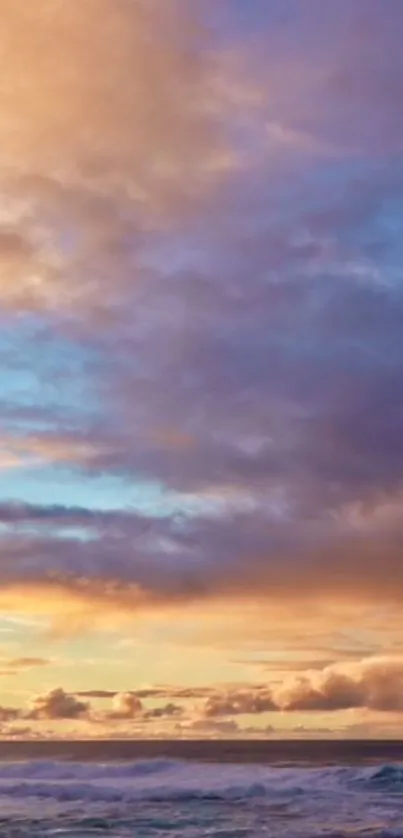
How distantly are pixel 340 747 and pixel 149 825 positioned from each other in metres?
40.1

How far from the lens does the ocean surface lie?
29.8 m

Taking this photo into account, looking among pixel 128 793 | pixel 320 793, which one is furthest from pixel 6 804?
pixel 320 793

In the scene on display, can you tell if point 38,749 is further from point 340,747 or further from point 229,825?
point 229,825

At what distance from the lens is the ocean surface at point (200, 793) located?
2983cm

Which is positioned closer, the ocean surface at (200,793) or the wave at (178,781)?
the ocean surface at (200,793)

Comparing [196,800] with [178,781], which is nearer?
[196,800]

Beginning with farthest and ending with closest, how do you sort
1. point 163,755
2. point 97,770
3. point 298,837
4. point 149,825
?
point 163,755, point 97,770, point 149,825, point 298,837

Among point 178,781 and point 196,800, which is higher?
point 178,781

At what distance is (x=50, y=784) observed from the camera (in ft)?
145

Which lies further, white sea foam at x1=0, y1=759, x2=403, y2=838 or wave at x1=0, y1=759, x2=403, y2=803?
wave at x1=0, y1=759, x2=403, y2=803

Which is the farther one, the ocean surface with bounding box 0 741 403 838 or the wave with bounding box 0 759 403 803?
the wave with bounding box 0 759 403 803

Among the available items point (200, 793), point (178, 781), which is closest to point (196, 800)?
point (200, 793)

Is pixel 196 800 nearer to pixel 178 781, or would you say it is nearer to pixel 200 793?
pixel 200 793

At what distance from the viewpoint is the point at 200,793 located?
40.8m
